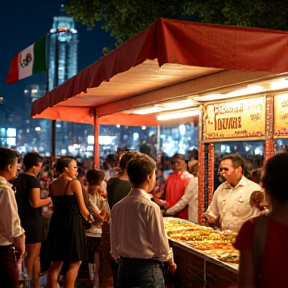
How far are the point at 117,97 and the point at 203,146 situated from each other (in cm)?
226

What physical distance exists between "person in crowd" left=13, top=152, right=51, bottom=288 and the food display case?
2108mm

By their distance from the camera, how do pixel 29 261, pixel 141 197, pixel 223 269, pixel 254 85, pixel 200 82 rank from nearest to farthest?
pixel 141 197
pixel 223 269
pixel 254 85
pixel 200 82
pixel 29 261

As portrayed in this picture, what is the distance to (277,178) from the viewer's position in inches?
105

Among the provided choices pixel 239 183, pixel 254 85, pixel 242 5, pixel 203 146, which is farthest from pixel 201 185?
pixel 242 5

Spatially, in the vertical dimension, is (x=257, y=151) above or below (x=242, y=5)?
below

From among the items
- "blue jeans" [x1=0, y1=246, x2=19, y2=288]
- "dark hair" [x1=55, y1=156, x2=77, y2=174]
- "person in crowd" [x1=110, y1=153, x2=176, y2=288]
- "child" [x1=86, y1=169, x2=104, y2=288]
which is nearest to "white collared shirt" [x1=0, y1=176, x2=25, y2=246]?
"blue jeans" [x1=0, y1=246, x2=19, y2=288]

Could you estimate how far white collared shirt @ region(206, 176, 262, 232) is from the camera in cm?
630

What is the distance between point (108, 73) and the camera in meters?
5.63

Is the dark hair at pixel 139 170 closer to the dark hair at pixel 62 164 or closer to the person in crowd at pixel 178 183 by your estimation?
the dark hair at pixel 62 164

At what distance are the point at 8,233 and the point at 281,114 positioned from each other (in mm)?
3509

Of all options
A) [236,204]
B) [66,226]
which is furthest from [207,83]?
[66,226]

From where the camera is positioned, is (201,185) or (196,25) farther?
(201,185)

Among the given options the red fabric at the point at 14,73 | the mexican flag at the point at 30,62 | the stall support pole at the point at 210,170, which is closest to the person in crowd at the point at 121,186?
the stall support pole at the point at 210,170

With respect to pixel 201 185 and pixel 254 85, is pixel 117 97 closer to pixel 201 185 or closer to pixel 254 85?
pixel 201 185
